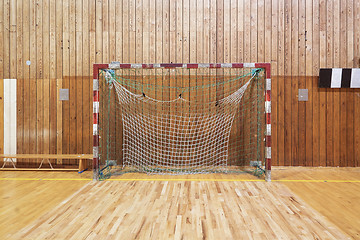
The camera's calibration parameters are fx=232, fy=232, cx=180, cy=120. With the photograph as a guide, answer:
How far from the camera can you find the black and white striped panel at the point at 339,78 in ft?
18.3

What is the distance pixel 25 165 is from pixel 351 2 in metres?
8.94

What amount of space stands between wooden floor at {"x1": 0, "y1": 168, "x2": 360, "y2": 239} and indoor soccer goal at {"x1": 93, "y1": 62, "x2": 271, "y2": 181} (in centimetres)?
78

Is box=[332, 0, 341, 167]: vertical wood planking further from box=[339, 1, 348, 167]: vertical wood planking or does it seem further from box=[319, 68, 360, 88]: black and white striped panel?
box=[319, 68, 360, 88]: black and white striped panel

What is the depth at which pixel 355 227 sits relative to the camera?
2.69m

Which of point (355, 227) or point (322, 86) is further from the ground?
point (322, 86)

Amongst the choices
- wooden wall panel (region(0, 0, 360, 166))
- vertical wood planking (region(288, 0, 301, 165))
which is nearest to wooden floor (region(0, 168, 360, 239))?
vertical wood planking (region(288, 0, 301, 165))

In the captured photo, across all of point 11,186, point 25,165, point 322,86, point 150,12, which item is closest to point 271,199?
point 322,86

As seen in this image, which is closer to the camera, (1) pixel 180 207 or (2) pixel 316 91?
(1) pixel 180 207

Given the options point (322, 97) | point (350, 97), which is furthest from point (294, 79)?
point (350, 97)

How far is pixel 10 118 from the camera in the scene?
→ 228 inches

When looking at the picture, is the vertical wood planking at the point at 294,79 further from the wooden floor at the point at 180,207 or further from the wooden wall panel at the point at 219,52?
the wooden floor at the point at 180,207

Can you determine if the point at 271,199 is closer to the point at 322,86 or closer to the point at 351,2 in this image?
the point at 322,86

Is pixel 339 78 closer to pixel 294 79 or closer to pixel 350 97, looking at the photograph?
pixel 350 97

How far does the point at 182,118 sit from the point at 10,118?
428 centimetres
